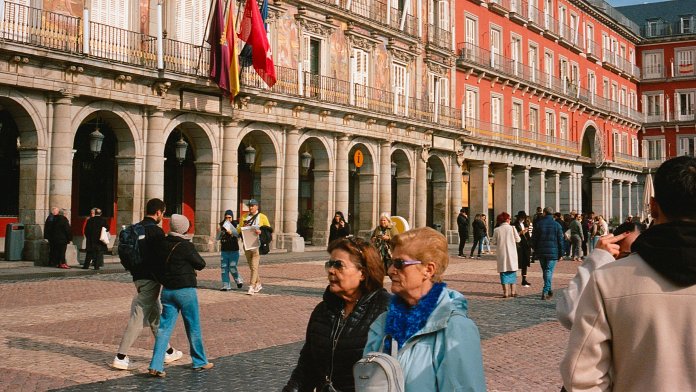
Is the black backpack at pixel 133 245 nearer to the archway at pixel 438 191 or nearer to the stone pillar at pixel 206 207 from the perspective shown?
the stone pillar at pixel 206 207

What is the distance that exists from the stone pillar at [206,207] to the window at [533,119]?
25657mm

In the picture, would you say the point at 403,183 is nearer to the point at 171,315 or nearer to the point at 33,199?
the point at 33,199

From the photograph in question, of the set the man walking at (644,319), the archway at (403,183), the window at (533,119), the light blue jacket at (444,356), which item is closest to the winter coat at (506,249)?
the light blue jacket at (444,356)

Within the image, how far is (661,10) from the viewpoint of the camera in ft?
223

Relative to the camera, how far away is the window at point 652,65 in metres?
62.6

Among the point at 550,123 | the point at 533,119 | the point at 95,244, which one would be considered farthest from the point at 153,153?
the point at 550,123

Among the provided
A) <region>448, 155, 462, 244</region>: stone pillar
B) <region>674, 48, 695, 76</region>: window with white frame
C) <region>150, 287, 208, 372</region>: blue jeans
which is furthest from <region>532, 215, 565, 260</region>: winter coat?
<region>674, 48, 695, 76</region>: window with white frame

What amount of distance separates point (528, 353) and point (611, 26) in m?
54.1

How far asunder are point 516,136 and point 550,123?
591 centimetres

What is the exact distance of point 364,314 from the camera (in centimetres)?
390

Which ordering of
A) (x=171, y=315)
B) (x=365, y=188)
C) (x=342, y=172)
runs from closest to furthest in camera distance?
(x=171, y=315) → (x=342, y=172) → (x=365, y=188)

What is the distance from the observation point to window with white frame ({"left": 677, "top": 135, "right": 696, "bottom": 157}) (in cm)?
6069

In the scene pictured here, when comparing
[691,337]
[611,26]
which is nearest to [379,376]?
[691,337]

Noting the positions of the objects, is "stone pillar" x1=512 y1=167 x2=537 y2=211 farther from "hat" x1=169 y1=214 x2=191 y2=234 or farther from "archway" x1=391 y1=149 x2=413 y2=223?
"hat" x1=169 y1=214 x2=191 y2=234
